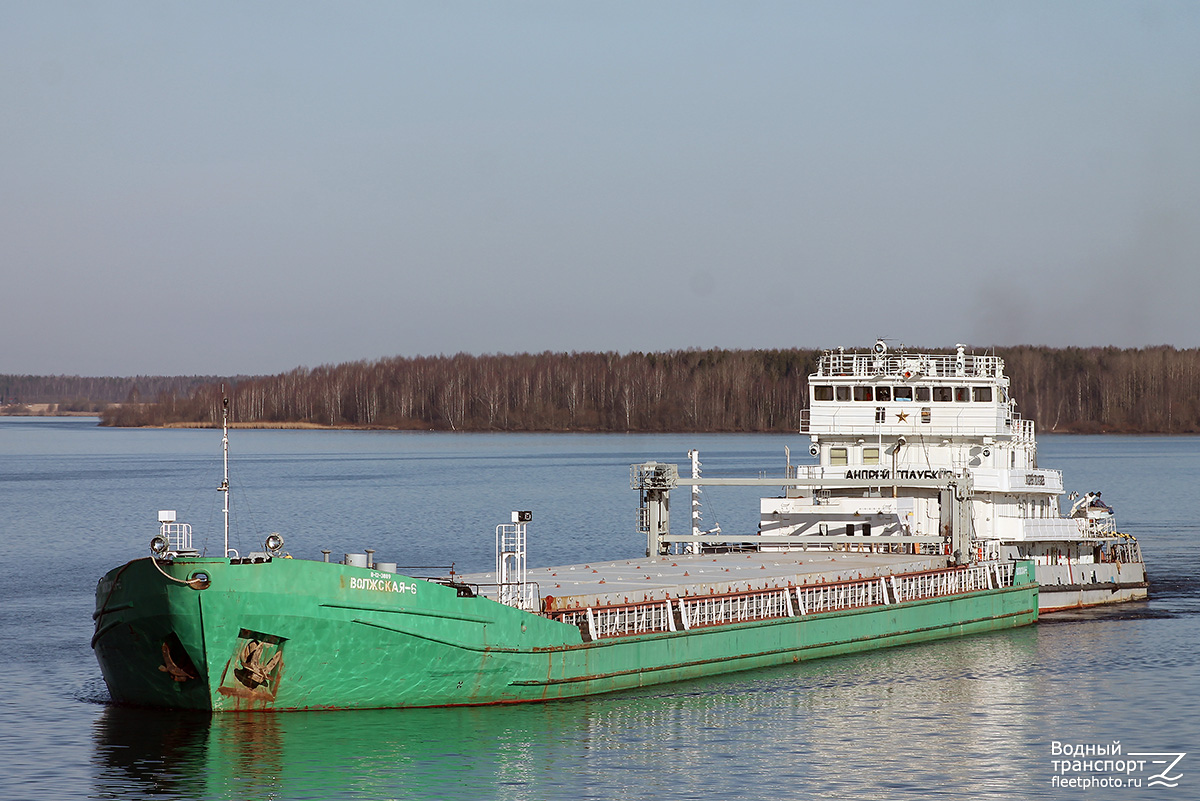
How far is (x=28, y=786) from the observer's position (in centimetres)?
2344

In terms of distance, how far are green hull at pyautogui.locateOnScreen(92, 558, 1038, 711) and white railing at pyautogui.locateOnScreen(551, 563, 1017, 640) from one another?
0.66 meters

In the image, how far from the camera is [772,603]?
34562mm

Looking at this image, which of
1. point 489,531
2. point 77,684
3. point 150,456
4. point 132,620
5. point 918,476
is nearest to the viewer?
point 132,620

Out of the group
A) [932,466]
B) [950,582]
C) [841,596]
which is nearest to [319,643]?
[841,596]

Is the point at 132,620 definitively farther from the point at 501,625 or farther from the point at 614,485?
the point at 614,485

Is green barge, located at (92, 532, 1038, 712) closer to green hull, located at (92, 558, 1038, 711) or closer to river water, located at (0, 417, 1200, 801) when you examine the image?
green hull, located at (92, 558, 1038, 711)

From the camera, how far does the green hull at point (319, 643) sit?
86.6 feet

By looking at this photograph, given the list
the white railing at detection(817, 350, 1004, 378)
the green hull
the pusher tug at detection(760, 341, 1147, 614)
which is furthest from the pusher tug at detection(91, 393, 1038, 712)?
the white railing at detection(817, 350, 1004, 378)

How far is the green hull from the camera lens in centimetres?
2641

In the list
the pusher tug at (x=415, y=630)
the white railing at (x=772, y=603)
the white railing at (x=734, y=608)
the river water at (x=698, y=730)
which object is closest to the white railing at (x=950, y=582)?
the white railing at (x=772, y=603)

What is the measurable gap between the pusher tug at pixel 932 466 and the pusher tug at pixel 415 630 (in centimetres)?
931

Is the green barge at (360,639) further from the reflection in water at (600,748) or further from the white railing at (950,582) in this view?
Result: the white railing at (950,582)

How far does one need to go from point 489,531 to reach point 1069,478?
175 ft


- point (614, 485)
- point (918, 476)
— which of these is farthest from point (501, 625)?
point (614, 485)
